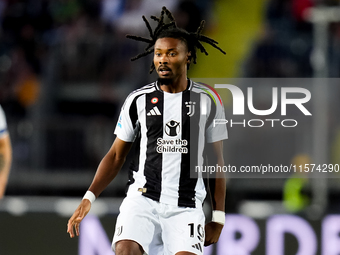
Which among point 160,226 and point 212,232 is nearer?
point 160,226

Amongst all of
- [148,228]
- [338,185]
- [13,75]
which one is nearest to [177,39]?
[148,228]

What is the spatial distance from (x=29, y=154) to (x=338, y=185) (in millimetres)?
3270

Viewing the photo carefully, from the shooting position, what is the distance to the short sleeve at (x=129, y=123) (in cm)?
387

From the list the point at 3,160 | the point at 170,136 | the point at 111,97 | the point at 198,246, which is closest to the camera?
the point at 198,246

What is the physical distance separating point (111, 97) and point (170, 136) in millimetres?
3308

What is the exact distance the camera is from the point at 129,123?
3863 mm

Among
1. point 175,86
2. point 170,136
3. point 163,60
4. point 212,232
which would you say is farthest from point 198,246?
point 163,60

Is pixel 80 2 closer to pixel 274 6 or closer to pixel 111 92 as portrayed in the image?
pixel 111 92

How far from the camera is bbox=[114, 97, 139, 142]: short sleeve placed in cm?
387

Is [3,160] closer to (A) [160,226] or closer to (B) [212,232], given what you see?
(A) [160,226]

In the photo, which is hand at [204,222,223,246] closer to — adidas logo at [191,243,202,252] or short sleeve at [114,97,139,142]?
adidas logo at [191,243,202,252]

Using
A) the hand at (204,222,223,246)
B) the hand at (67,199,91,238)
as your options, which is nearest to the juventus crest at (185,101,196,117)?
the hand at (204,222,223,246)

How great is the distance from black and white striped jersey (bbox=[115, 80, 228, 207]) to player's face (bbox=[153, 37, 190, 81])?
0.19 meters

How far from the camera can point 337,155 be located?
19.3ft
